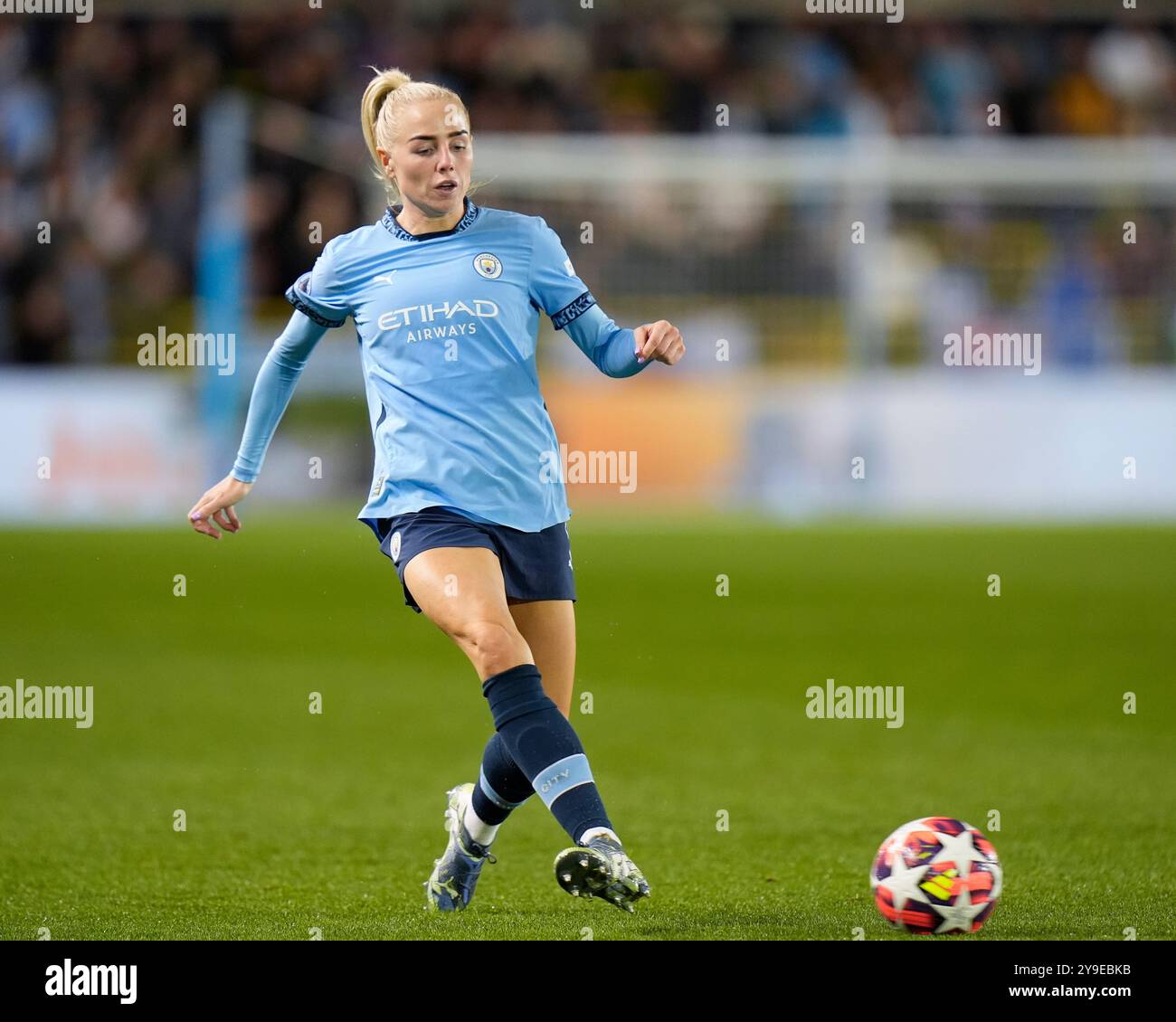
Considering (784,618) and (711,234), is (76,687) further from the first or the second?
(711,234)

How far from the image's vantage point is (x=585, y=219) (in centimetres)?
2164

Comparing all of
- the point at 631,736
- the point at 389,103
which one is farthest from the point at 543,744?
the point at 631,736

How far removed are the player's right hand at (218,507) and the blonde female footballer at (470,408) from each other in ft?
0.15

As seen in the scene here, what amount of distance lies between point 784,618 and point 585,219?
890cm

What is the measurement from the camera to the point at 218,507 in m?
5.67

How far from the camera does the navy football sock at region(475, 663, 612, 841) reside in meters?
4.96

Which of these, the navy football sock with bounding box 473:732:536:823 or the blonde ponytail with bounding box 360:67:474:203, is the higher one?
Result: the blonde ponytail with bounding box 360:67:474:203

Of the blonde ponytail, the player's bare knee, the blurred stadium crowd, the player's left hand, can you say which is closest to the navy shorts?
the player's bare knee

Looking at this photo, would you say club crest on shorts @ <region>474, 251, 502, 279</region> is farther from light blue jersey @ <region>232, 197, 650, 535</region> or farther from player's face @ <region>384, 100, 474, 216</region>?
player's face @ <region>384, 100, 474, 216</region>

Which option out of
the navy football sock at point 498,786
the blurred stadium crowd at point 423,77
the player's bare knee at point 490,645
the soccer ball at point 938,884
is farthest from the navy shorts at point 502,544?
the blurred stadium crowd at point 423,77

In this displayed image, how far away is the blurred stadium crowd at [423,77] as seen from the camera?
21453 mm

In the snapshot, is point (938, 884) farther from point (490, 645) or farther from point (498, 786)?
point (490, 645)

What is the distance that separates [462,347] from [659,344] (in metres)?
0.56

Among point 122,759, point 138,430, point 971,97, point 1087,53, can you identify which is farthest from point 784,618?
point 1087,53
